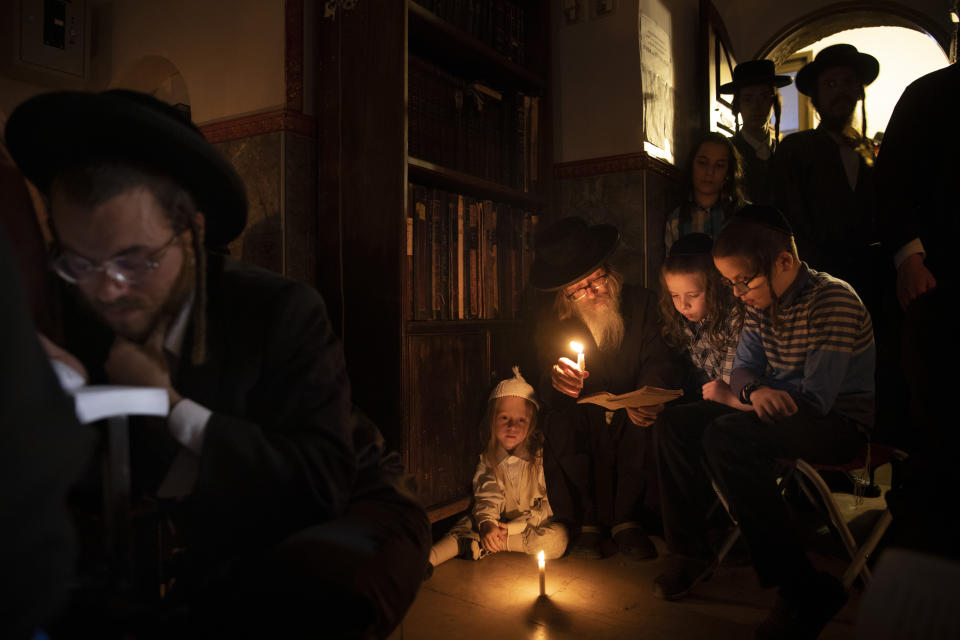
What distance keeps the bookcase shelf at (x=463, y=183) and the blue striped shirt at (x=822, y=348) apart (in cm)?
122

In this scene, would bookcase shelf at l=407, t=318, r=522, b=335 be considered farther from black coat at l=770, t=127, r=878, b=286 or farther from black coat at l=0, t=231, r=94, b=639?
black coat at l=0, t=231, r=94, b=639

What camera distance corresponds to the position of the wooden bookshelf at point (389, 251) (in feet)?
7.43

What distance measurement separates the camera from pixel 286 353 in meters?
1.09

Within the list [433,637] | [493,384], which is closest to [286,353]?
[433,637]

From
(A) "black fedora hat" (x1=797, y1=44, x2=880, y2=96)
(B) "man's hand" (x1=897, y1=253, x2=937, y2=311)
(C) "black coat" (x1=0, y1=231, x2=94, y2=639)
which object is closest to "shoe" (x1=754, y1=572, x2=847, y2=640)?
(B) "man's hand" (x1=897, y1=253, x2=937, y2=311)

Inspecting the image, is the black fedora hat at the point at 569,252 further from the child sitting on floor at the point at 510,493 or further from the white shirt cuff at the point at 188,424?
the white shirt cuff at the point at 188,424

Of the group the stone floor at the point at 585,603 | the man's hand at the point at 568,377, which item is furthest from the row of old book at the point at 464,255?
the stone floor at the point at 585,603

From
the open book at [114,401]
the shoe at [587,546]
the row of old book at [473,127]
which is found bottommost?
the shoe at [587,546]

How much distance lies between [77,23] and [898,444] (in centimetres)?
378

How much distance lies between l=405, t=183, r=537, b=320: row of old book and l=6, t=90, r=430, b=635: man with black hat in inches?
A: 49.4

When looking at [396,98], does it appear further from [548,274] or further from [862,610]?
[862,610]

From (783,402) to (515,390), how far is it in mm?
1058

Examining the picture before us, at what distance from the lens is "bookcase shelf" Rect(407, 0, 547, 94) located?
241 cm

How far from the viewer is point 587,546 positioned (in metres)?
2.37
